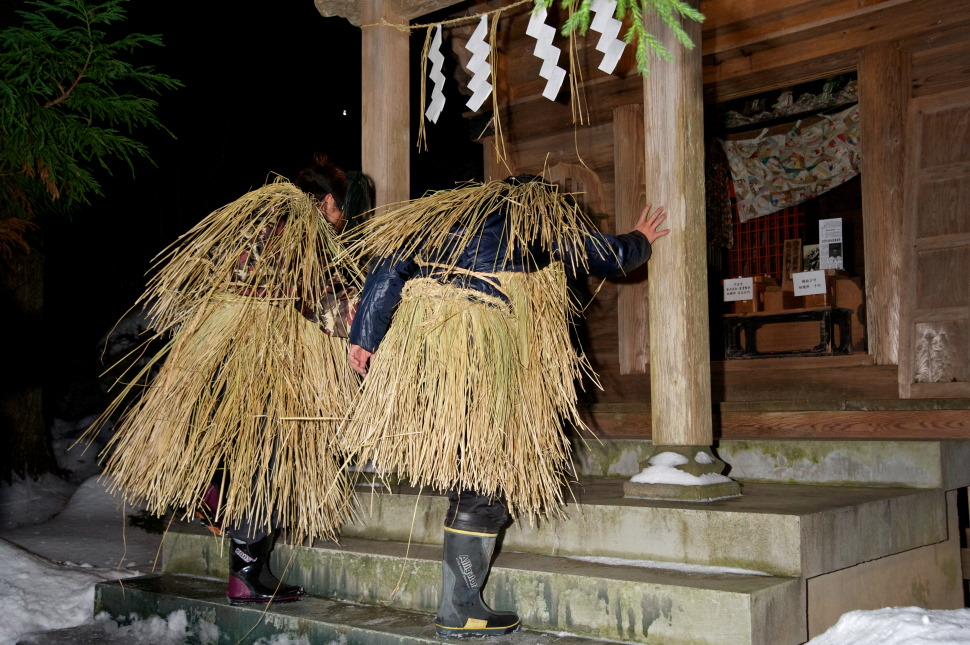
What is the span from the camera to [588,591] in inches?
101

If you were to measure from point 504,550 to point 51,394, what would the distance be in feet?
30.5

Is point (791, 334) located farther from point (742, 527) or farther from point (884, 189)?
point (742, 527)

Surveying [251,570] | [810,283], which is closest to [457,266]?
[251,570]

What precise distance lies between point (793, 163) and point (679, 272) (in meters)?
3.56

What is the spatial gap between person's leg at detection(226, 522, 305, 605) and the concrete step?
54 millimetres

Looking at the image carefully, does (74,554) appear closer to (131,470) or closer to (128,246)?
(131,470)

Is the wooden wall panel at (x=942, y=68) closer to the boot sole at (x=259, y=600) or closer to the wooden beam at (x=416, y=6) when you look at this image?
the wooden beam at (x=416, y=6)

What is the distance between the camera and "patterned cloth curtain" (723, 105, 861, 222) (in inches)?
227

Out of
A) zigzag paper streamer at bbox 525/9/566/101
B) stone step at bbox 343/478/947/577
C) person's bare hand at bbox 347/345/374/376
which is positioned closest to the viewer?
stone step at bbox 343/478/947/577

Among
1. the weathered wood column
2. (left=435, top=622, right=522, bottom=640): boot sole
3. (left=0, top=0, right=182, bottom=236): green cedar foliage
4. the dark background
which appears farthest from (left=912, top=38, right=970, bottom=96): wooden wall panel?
the dark background

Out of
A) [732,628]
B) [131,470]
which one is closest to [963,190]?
[732,628]

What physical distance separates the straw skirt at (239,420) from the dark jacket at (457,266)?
0.39m

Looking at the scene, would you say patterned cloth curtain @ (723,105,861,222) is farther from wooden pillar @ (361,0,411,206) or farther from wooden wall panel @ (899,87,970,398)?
wooden pillar @ (361,0,411,206)

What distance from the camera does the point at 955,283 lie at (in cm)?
400
